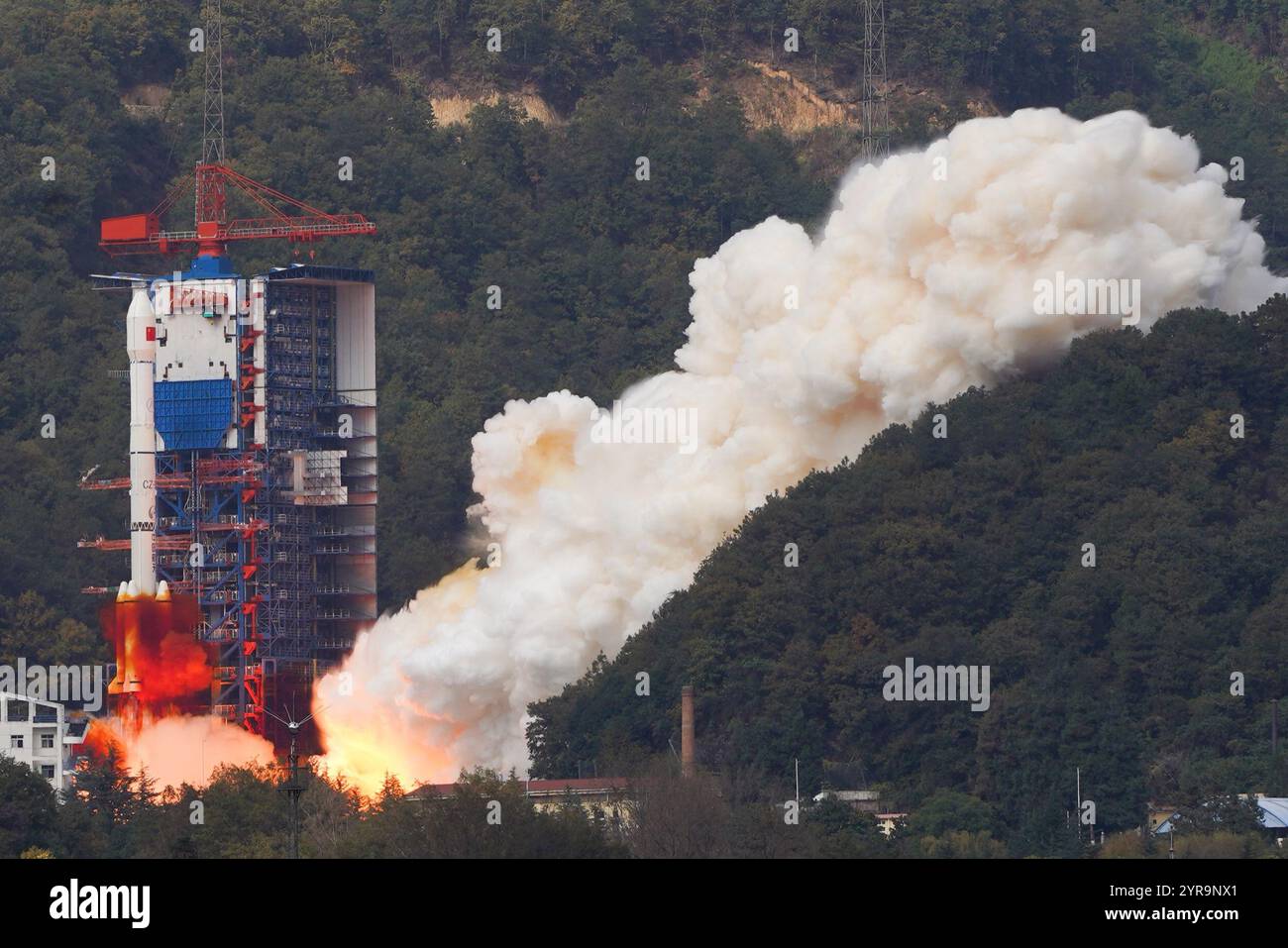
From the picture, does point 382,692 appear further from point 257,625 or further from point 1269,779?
point 1269,779

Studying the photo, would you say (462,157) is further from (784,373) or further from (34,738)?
(34,738)

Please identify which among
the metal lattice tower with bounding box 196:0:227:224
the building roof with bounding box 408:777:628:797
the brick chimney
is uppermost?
the metal lattice tower with bounding box 196:0:227:224

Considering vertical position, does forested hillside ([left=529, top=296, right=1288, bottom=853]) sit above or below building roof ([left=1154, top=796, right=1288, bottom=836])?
above

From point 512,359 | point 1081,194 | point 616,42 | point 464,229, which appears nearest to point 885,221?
point 1081,194

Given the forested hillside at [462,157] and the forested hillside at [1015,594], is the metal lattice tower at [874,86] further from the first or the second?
the forested hillside at [1015,594]

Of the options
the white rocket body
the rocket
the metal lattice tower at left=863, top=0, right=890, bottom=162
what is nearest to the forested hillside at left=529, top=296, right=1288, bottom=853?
the rocket

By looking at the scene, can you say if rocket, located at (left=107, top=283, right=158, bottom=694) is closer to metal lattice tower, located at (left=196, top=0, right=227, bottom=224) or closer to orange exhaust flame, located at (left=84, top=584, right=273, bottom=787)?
orange exhaust flame, located at (left=84, top=584, right=273, bottom=787)
